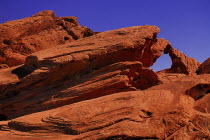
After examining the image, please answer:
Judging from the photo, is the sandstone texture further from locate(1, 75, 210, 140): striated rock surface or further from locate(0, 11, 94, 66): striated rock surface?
locate(0, 11, 94, 66): striated rock surface

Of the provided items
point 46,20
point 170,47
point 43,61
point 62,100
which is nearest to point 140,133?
point 62,100

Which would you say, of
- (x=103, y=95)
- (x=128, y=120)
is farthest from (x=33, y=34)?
(x=128, y=120)

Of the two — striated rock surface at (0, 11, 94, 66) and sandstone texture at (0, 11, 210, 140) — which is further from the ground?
striated rock surface at (0, 11, 94, 66)

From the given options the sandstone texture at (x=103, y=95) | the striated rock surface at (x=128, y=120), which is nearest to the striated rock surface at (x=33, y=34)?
the sandstone texture at (x=103, y=95)

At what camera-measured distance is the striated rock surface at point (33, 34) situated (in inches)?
749

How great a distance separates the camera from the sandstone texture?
263 inches

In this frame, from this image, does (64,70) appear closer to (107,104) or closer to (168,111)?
(107,104)

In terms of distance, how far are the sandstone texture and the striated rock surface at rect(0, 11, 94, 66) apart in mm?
1897

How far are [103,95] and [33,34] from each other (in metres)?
13.1

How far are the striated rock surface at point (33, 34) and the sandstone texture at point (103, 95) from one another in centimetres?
190

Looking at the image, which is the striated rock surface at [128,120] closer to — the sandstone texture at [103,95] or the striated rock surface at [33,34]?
the sandstone texture at [103,95]

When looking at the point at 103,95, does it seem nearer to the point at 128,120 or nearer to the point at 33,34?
the point at 128,120

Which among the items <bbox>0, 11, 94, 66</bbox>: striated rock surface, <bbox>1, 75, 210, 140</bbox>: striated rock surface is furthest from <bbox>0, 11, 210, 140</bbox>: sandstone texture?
<bbox>0, 11, 94, 66</bbox>: striated rock surface

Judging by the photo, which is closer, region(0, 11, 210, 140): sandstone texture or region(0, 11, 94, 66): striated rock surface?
region(0, 11, 210, 140): sandstone texture
